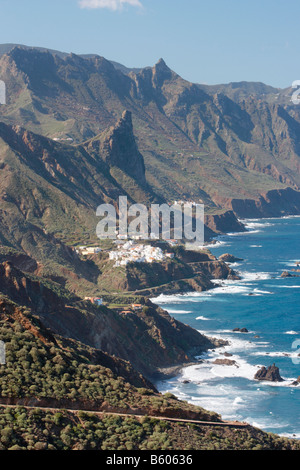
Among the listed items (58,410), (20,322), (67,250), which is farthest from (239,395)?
(67,250)

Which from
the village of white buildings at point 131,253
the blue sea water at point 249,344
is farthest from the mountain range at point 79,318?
the blue sea water at point 249,344

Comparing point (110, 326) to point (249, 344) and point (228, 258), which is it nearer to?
point (249, 344)

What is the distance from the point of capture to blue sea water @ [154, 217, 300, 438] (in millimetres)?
63812

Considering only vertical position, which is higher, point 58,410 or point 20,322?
point 20,322

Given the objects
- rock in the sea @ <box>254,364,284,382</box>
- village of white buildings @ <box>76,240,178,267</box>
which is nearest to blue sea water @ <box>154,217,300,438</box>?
rock in the sea @ <box>254,364,284,382</box>

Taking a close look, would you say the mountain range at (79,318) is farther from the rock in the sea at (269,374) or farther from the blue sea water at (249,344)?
the rock in the sea at (269,374)

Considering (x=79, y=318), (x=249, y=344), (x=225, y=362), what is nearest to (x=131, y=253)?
(x=249, y=344)

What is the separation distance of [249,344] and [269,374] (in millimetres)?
14649

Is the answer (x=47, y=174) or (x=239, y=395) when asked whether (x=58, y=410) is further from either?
(x=47, y=174)

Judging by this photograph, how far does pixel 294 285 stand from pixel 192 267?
20.5 meters

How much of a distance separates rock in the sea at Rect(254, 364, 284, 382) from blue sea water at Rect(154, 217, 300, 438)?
670mm

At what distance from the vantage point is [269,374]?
7219 centimetres

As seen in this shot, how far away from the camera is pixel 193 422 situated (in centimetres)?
3497

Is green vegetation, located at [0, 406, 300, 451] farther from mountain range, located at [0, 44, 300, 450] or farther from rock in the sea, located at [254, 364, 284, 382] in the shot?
rock in the sea, located at [254, 364, 284, 382]
